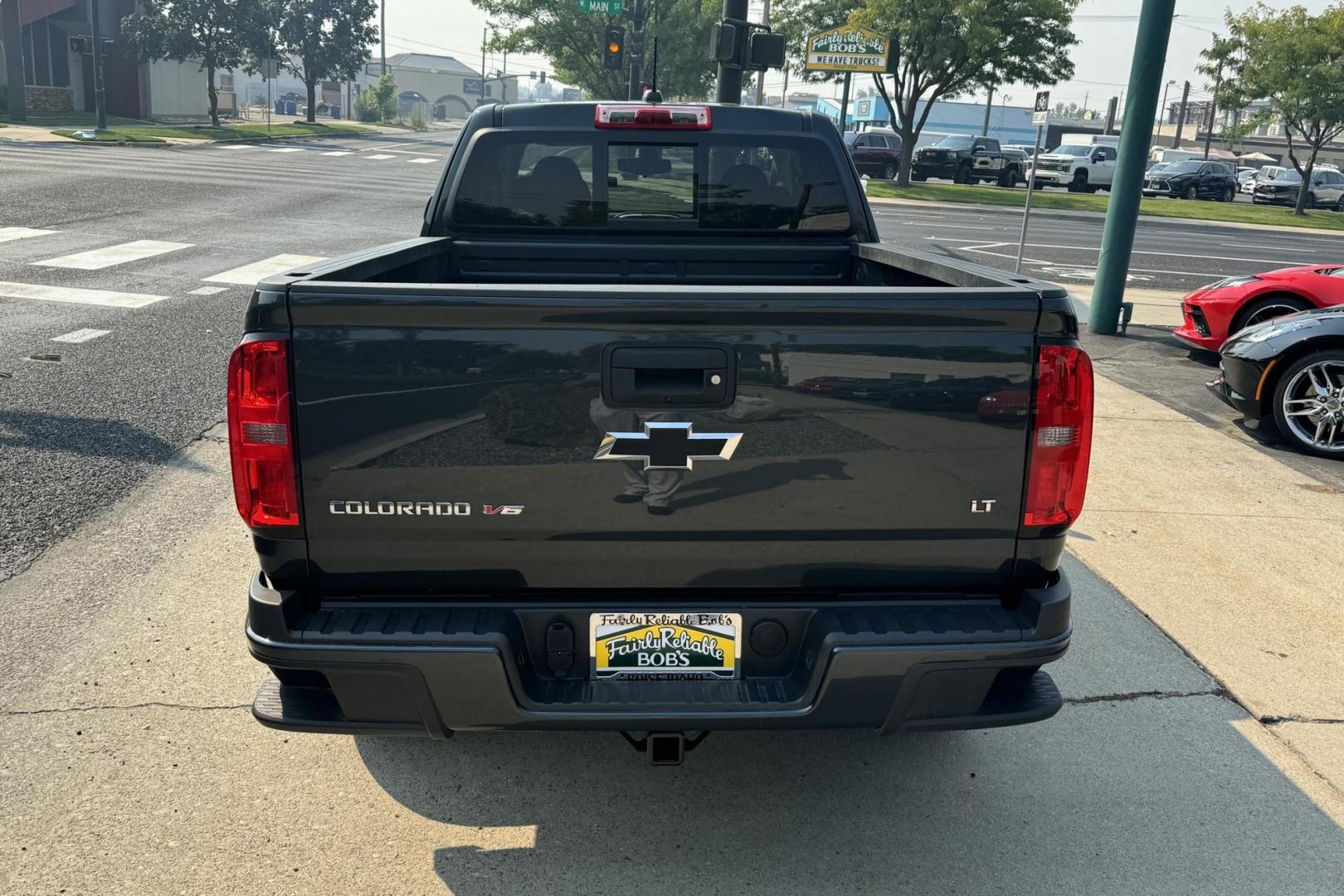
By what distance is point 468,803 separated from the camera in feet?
11.3

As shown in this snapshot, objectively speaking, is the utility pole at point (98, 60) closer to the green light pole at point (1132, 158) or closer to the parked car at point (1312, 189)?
the green light pole at point (1132, 158)

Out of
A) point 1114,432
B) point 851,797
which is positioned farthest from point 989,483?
point 1114,432

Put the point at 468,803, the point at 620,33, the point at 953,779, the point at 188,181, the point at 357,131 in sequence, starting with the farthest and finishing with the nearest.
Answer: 1. the point at 357,131
2. the point at 620,33
3. the point at 188,181
4. the point at 953,779
5. the point at 468,803

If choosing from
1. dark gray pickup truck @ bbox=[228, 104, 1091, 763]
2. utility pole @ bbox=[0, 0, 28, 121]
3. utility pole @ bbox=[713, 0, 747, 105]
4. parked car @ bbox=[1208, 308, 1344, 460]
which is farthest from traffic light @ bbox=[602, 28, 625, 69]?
utility pole @ bbox=[0, 0, 28, 121]

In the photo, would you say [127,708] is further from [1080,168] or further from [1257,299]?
[1080,168]

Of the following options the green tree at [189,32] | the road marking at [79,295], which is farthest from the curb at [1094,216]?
the green tree at [189,32]

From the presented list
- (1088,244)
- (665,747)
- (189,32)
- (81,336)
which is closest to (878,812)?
(665,747)

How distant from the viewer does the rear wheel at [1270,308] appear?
31.4ft

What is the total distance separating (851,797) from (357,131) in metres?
63.0

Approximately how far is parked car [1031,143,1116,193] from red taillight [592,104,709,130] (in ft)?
129

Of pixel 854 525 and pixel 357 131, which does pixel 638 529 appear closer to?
pixel 854 525

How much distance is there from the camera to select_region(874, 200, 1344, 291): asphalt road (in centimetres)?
1847

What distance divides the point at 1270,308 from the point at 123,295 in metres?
10.7

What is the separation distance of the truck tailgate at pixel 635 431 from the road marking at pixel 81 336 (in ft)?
25.7
